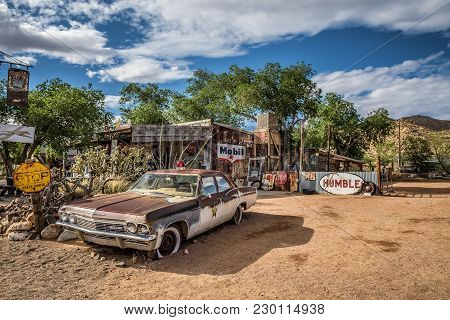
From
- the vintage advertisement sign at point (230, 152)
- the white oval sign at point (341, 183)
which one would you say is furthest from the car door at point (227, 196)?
the vintage advertisement sign at point (230, 152)

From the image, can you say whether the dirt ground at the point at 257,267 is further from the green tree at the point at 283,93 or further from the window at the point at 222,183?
the green tree at the point at 283,93

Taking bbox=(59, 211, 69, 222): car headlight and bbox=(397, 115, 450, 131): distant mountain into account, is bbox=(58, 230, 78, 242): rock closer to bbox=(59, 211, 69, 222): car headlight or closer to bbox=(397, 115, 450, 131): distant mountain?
bbox=(59, 211, 69, 222): car headlight

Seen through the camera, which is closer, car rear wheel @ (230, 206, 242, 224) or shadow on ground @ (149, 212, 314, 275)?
shadow on ground @ (149, 212, 314, 275)

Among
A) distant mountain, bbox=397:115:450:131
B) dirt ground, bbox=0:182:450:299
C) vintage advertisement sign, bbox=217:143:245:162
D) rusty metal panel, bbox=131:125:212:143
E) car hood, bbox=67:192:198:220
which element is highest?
distant mountain, bbox=397:115:450:131

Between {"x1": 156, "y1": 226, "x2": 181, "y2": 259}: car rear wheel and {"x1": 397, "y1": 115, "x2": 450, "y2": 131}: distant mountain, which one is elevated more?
{"x1": 397, "y1": 115, "x2": 450, "y2": 131}: distant mountain

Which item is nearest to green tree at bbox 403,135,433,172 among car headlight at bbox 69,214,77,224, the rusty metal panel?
the rusty metal panel

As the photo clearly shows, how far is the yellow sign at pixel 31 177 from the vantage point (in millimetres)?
6246

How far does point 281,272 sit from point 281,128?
23.3 m

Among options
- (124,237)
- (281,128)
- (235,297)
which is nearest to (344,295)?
(235,297)

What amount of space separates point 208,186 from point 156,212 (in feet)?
6.05

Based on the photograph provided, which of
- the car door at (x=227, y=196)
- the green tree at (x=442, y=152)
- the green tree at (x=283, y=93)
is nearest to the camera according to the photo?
the car door at (x=227, y=196)

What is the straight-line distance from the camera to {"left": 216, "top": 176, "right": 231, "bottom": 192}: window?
7016 millimetres

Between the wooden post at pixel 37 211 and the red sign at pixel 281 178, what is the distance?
13155 mm
